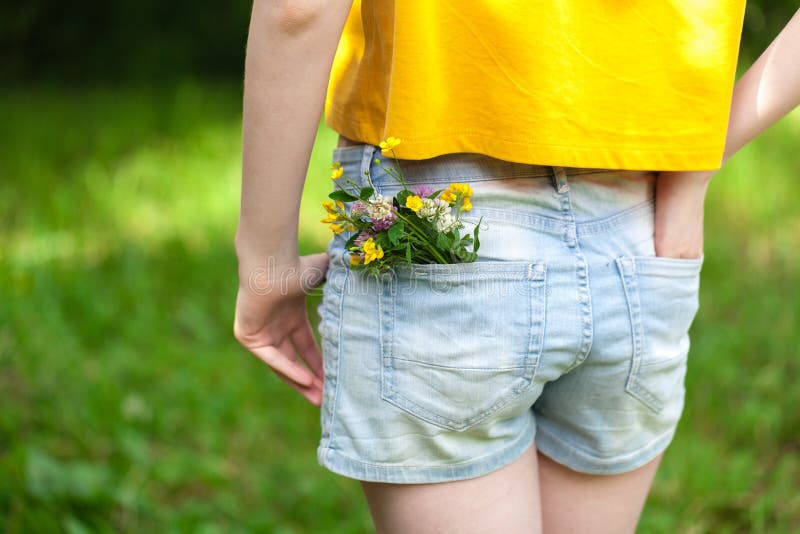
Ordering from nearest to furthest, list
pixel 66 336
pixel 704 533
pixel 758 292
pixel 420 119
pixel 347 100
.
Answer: pixel 420 119 < pixel 347 100 < pixel 704 533 < pixel 66 336 < pixel 758 292

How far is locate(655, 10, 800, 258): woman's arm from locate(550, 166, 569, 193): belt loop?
0.53 feet

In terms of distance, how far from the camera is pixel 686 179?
3.48 feet

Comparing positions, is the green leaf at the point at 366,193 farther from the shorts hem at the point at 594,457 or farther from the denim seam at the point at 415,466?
the shorts hem at the point at 594,457

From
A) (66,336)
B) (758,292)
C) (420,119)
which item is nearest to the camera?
(420,119)

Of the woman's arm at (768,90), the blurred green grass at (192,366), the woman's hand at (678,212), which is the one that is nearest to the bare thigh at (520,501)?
the woman's hand at (678,212)

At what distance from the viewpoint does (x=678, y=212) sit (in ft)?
3.48

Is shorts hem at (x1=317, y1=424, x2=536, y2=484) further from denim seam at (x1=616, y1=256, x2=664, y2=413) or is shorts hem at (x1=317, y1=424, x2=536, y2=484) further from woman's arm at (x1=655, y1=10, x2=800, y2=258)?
A: woman's arm at (x1=655, y1=10, x2=800, y2=258)

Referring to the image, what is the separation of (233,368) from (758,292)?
2094 millimetres

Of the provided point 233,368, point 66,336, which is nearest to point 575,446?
point 233,368

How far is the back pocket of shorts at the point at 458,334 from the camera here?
0.96 meters

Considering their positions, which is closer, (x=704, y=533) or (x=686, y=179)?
(x=686, y=179)

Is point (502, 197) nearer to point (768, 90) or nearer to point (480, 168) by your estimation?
point (480, 168)

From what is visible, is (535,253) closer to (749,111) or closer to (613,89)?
(613,89)

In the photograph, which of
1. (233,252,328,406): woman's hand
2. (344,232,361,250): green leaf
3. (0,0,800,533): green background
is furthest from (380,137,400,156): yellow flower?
(0,0,800,533): green background
